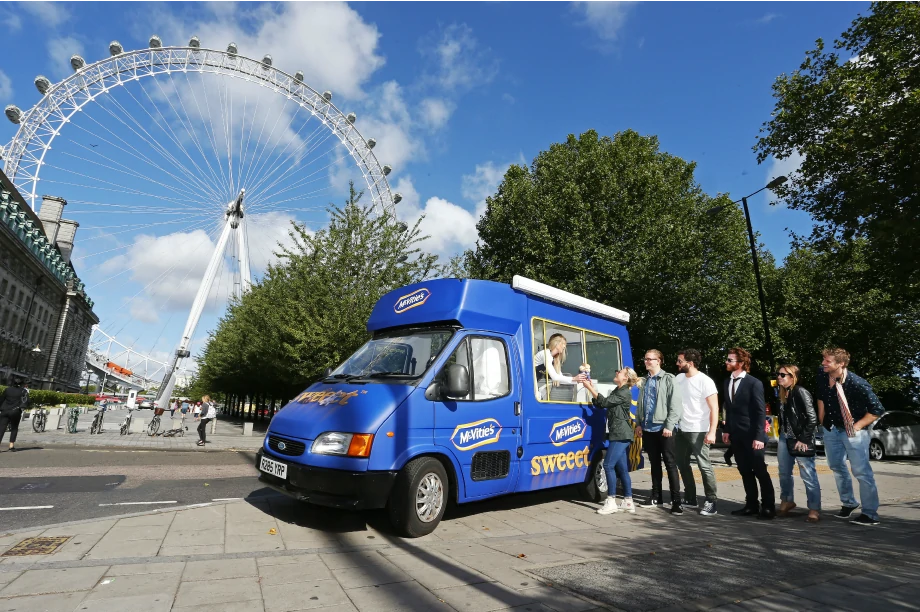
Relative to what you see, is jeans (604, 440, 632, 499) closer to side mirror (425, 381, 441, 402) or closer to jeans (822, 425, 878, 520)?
jeans (822, 425, 878, 520)

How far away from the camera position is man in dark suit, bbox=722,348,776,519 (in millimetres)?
6703

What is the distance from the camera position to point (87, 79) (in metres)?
30.5

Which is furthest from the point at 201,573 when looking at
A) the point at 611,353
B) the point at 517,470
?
the point at 611,353

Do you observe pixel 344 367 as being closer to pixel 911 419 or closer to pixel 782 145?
pixel 782 145

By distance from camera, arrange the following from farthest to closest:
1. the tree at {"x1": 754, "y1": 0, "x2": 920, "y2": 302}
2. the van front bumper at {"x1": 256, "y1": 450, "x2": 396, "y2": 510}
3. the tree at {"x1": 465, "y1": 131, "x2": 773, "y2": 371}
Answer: the tree at {"x1": 465, "y1": 131, "x2": 773, "y2": 371} → the tree at {"x1": 754, "y1": 0, "x2": 920, "y2": 302} → the van front bumper at {"x1": 256, "y1": 450, "x2": 396, "y2": 510}

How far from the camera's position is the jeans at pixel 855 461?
6359mm

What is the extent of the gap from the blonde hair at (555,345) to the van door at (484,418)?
2.86 feet

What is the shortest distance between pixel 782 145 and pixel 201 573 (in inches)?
733

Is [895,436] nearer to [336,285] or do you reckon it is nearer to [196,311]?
[336,285]

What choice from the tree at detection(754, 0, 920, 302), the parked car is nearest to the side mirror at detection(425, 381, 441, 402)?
the tree at detection(754, 0, 920, 302)

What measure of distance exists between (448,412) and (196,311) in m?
36.5

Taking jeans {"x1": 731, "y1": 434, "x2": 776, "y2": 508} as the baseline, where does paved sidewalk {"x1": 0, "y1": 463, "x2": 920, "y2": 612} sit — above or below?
below

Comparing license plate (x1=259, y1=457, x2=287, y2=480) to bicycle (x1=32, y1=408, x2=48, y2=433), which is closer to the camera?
license plate (x1=259, y1=457, x2=287, y2=480)

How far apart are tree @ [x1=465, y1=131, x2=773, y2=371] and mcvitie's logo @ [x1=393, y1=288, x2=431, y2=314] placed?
48.9ft
